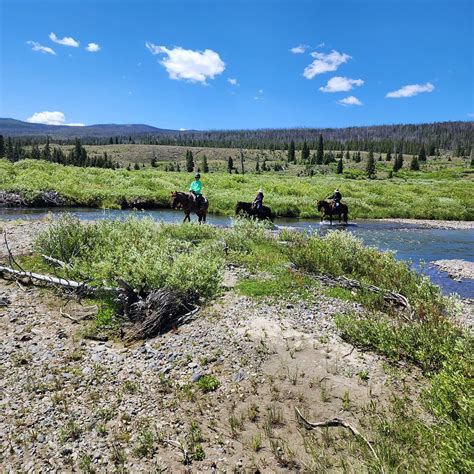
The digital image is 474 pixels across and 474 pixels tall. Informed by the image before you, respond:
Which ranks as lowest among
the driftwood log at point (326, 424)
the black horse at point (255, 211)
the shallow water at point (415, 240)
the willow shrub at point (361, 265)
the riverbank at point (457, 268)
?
the shallow water at point (415, 240)

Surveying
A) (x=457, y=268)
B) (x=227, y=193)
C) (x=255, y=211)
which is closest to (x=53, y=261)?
(x=255, y=211)

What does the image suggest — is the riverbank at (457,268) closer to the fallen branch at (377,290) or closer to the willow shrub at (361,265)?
the willow shrub at (361,265)

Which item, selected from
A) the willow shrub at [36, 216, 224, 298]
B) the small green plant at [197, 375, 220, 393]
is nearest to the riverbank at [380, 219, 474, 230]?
the willow shrub at [36, 216, 224, 298]

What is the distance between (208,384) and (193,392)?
0.28m

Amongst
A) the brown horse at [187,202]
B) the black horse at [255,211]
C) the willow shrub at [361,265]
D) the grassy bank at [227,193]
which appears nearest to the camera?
the willow shrub at [361,265]

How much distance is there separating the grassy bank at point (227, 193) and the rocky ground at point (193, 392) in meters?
30.0

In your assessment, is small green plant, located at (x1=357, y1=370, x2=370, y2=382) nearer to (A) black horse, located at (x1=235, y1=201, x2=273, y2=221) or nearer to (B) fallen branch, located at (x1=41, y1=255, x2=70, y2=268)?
(B) fallen branch, located at (x1=41, y1=255, x2=70, y2=268)

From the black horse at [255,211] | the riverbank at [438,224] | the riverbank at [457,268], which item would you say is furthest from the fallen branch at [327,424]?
the riverbank at [438,224]

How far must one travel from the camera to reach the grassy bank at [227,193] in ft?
128

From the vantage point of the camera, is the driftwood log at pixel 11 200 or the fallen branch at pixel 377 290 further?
the driftwood log at pixel 11 200

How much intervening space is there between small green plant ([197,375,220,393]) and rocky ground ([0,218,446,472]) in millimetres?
20

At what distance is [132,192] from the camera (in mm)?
41281

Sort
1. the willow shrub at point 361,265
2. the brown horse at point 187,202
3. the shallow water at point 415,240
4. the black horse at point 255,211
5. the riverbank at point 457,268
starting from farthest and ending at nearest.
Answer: the black horse at point 255,211 → the brown horse at point 187,202 → the riverbank at point 457,268 → the shallow water at point 415,240 → the willow shrub at point 361,265

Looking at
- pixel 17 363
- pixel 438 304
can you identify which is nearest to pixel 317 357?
pixel 438 304
